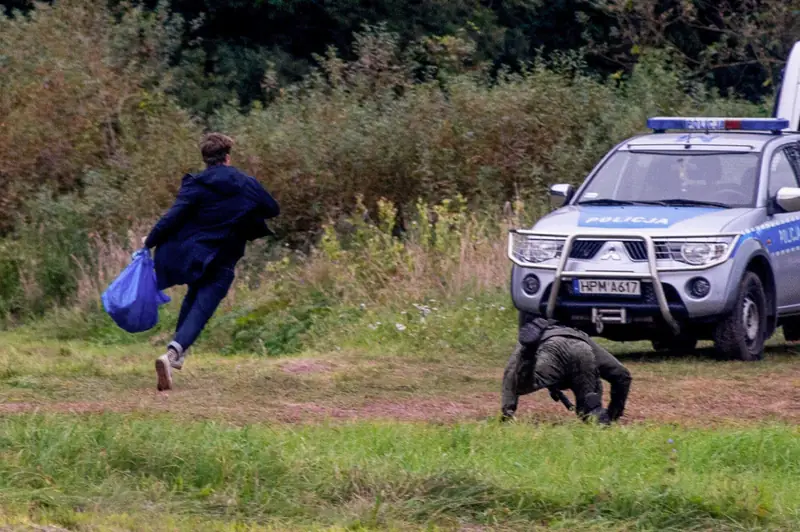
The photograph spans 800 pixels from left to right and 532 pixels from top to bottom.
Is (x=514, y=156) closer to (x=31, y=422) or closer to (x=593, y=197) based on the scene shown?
(x=593, y=197)

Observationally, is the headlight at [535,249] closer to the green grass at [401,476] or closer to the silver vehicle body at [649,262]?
the silver vehicle body at [649,262]

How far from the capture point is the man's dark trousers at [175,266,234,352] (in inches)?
412

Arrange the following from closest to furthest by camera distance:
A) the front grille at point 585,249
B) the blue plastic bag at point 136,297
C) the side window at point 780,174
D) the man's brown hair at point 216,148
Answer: the blue plastic bag at point 136,297
the man's brown hair at point 216,148
the front grille at point 585,249
the side window at point 780,174

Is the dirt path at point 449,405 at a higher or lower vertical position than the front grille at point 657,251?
lower

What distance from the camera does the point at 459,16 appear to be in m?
31.9

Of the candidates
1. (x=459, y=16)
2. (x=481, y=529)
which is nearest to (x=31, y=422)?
(x=481, y=529)

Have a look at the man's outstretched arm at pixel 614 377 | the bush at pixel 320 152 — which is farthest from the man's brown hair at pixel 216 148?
the bush at pixel 320 152

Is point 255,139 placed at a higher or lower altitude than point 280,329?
higher

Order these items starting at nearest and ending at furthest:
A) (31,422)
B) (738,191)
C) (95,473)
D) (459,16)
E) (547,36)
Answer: (95,473), (31,422), (738,191), (459,16), (547,36)

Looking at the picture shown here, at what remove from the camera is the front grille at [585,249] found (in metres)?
11.4

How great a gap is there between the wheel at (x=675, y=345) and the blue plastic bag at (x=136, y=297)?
453 centimetres

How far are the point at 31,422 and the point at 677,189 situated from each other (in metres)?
6.45

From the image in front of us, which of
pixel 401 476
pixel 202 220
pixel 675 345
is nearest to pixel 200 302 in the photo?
pixel 202 220

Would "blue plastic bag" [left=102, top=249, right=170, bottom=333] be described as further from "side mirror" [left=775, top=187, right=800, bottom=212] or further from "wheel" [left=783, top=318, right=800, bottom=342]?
"wheel" [left=783, top=318, right=800, bottom=342]
